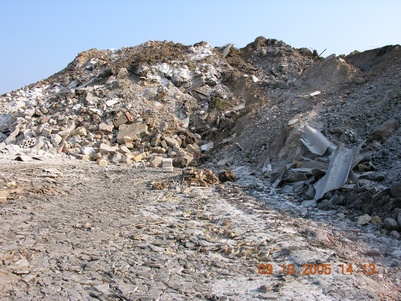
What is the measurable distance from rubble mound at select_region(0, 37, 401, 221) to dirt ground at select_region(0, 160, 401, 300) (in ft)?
4.07

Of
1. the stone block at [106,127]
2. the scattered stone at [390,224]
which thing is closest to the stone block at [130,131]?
the stone block at [106,127]

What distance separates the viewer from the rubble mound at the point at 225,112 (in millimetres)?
7582

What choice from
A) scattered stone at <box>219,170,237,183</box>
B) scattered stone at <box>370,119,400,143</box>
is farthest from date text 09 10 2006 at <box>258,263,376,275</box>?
scattered stone at <box>370,119,400,143</box>

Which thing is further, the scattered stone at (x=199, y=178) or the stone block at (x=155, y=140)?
the stone block at (x=155, y=140)

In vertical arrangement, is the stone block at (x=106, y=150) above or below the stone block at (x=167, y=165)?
above

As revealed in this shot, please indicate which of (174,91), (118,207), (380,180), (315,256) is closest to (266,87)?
(174,91)

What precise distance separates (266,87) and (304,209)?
850cm

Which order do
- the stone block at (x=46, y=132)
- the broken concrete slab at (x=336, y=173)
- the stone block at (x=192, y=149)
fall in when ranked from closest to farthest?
the broken concrete slab at (x=336, y=173)
the stone block at (x=192, y=149)
the stone block at (x=46, y=132)

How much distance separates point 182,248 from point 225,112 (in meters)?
9.24

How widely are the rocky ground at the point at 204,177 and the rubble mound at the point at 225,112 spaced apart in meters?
0.05

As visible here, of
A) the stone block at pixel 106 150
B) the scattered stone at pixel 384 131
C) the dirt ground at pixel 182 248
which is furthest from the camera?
the stone block at pixel 106 150

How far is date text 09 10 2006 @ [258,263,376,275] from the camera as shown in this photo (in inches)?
147

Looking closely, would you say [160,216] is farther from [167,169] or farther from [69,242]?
[167,169]

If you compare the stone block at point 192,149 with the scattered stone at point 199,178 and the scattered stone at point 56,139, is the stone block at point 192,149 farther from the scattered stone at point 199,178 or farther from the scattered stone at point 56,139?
the scattered stone at point 56,139
